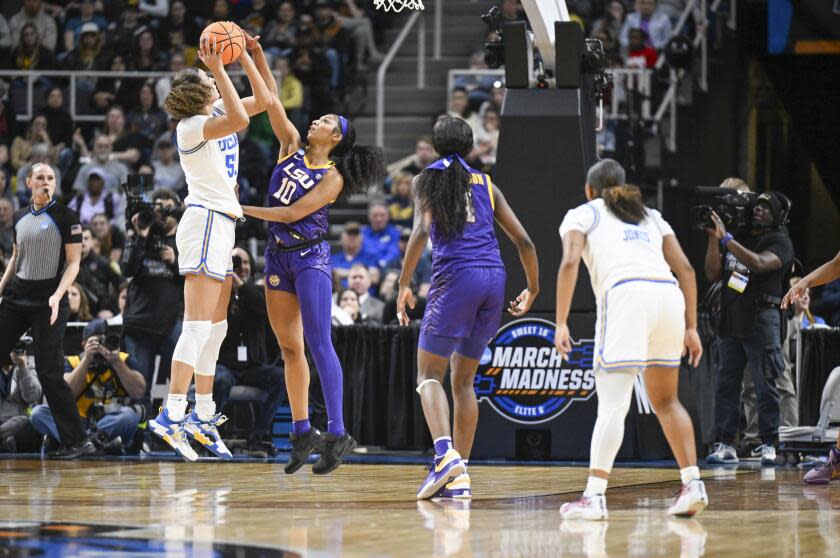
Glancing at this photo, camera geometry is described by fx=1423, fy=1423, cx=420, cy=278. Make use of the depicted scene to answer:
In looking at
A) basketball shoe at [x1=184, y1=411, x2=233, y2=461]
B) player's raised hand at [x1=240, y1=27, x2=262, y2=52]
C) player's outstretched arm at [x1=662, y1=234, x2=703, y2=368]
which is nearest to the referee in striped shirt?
basketball shoe at [x1=184, y1=411, x2=233, y2=461]

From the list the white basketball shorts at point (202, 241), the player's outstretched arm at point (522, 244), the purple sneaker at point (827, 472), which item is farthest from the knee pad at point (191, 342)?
the purple sneaker at point (827, 472)

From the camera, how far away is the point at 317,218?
8461 mm

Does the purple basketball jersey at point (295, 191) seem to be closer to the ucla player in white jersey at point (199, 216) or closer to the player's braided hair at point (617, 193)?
the ucla player in white jersey at point (199, 216)

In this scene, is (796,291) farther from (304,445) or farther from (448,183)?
(304,445)

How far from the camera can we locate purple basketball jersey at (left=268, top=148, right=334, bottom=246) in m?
8.34

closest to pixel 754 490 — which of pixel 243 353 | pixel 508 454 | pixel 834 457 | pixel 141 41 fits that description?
pixel 834 457

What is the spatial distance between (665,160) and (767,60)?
4191 mm

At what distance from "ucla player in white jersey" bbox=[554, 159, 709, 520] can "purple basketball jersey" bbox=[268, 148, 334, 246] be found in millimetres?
1988

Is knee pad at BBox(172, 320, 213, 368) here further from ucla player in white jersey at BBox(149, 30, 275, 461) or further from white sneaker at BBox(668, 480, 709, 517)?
white sneaker at BBox(668, 480, 709, 517)

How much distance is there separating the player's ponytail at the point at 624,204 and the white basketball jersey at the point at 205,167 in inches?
94.4

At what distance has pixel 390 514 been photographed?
22.6 feet

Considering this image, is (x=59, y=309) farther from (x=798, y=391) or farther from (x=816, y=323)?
(x=816, y=323)

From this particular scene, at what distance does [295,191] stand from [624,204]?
7.27ft

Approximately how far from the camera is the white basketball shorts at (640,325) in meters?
6.73
